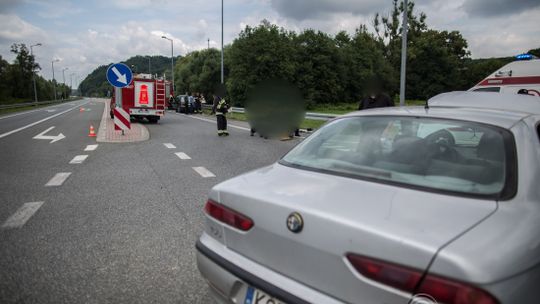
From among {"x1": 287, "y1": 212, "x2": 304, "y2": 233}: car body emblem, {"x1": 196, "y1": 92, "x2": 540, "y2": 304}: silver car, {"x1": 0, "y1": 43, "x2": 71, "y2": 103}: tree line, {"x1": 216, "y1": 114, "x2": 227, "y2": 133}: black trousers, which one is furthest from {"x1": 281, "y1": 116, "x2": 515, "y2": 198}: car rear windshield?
{"x1": 0, "y1": 43, "x2": 71, "y2": 103}: tree line

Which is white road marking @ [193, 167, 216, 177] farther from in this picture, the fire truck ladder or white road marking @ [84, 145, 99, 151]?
the fire truck ladder

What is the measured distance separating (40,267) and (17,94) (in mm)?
95199

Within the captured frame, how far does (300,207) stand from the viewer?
177cm

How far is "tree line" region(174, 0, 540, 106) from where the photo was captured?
40.1 m

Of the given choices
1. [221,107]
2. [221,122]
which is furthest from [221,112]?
[221,122]

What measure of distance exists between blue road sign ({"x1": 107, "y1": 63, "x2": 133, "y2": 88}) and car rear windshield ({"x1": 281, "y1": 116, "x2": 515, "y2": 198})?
11.1m

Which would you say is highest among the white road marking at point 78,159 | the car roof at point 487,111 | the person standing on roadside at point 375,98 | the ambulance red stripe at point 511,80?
the ambulance red stripe at point 511,80

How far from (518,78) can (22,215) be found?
41.9ft

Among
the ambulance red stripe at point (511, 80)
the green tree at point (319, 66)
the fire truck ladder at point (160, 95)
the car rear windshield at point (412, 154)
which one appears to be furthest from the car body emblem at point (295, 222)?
the green tree at point (319, 66)

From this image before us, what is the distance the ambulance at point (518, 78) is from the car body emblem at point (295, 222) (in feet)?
35.1

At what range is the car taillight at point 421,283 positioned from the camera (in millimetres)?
1318

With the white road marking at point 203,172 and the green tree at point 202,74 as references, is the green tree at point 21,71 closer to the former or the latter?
the green tree at point 202,74

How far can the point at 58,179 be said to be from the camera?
671cm

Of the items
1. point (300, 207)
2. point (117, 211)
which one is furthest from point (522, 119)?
point (117, 211)
